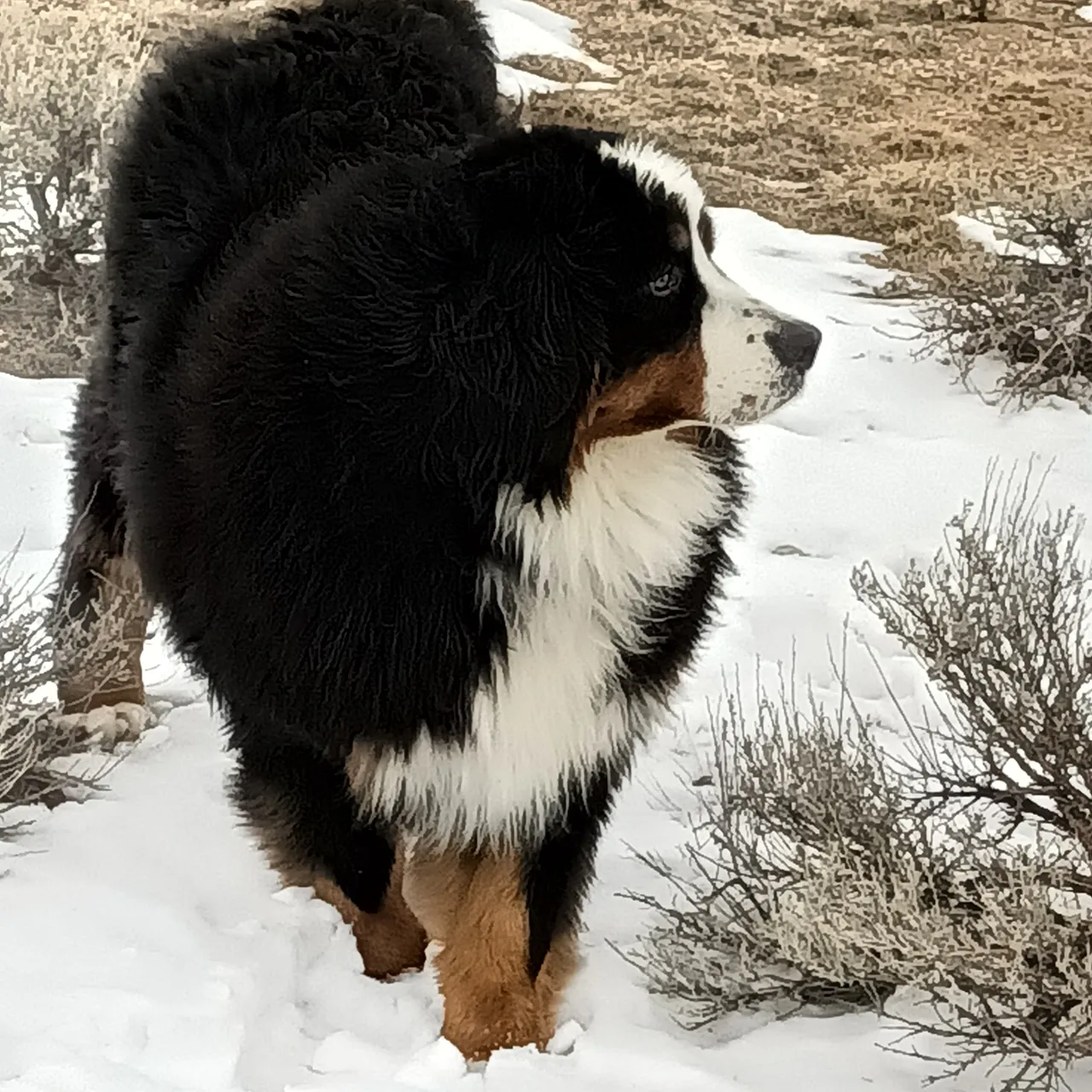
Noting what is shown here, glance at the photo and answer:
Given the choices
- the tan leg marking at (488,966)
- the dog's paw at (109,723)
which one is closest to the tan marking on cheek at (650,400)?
the tan leg marking at (488,966)

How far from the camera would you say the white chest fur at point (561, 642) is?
6.94ft

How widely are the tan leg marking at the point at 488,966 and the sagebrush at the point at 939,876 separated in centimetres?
24

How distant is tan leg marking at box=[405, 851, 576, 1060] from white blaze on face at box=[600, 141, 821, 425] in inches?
34.1

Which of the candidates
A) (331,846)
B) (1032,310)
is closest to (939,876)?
(331,846)

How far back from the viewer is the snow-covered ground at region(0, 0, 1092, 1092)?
91.0 inches

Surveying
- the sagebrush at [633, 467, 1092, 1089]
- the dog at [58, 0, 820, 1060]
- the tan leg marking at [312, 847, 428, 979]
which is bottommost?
the tan leg marking at [312, 847, 428, 979]

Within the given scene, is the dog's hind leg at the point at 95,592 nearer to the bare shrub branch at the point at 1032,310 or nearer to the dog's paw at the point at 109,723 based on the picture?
the dog's paw at the point at 109,723

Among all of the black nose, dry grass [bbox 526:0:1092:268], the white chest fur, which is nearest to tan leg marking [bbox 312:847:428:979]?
the white chest fur

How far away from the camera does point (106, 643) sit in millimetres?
3227

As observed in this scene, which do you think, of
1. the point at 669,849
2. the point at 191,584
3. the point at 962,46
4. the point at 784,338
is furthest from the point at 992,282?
the point at 962,46

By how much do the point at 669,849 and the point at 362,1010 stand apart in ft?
2.51

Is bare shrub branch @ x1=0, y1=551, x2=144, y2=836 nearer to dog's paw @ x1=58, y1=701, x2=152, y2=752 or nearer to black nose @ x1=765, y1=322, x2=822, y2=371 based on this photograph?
dog's paw @ x1=58, y1=701, x2=152, y2=752

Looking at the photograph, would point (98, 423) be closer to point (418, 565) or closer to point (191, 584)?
point (191, 584)

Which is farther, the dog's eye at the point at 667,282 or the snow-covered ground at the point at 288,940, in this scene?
the snow-covered ground at the point at 288,940
